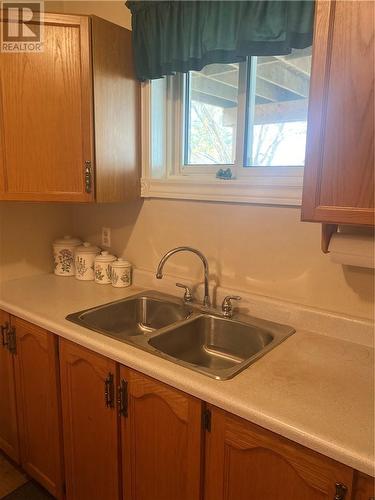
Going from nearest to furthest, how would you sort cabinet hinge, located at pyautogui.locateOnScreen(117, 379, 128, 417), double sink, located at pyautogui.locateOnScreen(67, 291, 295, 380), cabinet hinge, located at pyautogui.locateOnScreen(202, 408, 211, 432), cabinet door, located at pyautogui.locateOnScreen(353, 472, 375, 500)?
cabinet door, located at pyautogui.locateOnScreen(353, 472, 375, 500), cabinet hinge, located at pyautogui.locateOnScreen(202, 408, 211, 432), cabinet hinge, located at pyautogui.locateOnScreen(117, 379, 128, 417), double sink, located at pyautogui.locateOnScreen(67, 291, 295, 380)

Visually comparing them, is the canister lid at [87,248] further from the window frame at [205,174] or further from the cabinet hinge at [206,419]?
the cabinet hinge at [206,419]

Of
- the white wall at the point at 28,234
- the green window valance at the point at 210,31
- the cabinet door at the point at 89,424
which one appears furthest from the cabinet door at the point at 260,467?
the white wall at the point at 28,234

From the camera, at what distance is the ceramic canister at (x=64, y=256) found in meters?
1.99

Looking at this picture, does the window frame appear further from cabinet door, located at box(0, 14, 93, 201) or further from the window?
cabinet door, located at box(0, 14, 93, 201)

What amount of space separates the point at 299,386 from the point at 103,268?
1176 mm

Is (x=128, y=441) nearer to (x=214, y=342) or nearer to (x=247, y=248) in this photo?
(x=214, y=342)

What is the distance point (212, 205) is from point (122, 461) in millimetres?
1034

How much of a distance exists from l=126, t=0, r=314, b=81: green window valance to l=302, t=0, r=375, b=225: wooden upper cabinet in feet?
1.13

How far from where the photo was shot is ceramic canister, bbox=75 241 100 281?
75.7 inches

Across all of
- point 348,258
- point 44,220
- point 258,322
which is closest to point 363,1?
point 348,258

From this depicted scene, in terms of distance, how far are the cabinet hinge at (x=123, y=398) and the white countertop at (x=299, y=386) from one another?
0.29ft

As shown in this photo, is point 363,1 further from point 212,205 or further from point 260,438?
point 260,438

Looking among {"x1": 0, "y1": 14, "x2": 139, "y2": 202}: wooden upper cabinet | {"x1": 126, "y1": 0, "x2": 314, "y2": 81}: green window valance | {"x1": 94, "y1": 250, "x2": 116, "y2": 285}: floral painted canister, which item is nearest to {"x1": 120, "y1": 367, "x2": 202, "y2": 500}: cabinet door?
{"x1": 94, "y1": 250, "x2": 116, "y2": 285}: floral painted canister

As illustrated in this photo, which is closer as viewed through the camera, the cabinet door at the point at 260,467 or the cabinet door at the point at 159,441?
the cabinet door at the point at 260,467
